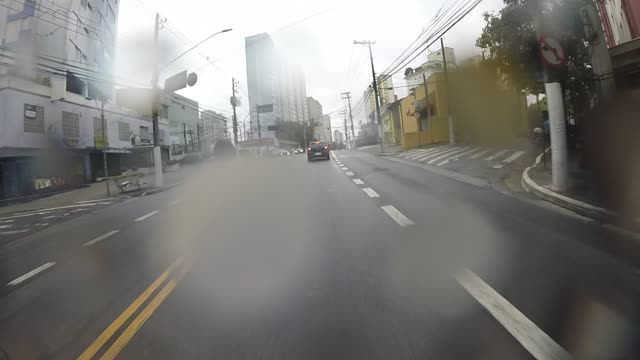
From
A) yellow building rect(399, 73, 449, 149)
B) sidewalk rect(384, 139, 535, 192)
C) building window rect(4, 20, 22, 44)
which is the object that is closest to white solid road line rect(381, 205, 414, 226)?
sidewalk rect(384, 139, 535, 192)

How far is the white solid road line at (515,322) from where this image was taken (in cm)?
235

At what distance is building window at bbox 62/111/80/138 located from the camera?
21891 millimetres

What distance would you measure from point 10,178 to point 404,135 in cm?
2501

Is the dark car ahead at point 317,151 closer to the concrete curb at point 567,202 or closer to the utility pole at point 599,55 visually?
the utility pole at point 599,55

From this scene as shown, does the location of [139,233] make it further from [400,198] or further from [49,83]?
[49,83]

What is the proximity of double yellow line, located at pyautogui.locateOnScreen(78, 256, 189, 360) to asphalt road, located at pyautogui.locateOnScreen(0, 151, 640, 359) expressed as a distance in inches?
0.5

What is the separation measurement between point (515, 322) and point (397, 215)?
3.90 metres

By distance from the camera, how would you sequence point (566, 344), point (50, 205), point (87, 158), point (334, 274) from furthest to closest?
1. point (87, 158)
2. point (50, 205)
3. point (334, 274)
4. point (566, 344)

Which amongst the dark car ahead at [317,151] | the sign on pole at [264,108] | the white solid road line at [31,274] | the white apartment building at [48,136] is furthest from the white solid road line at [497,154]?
the sign on pole at [264,108]

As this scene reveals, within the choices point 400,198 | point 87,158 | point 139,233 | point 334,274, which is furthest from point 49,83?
point 334,274

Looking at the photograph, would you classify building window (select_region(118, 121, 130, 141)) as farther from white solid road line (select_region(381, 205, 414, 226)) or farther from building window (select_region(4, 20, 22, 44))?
white solid road line (select_region(381, 205, 414, 226))

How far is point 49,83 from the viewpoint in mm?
21016

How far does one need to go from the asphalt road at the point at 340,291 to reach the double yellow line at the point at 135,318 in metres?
0.01

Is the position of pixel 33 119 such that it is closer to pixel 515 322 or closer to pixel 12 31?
pixel 12 31
